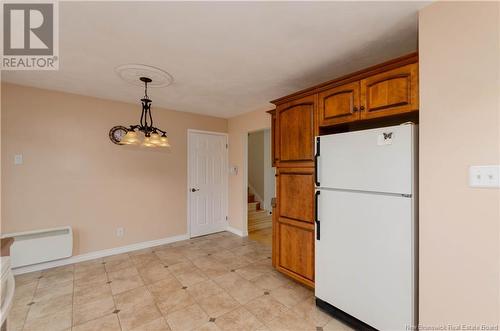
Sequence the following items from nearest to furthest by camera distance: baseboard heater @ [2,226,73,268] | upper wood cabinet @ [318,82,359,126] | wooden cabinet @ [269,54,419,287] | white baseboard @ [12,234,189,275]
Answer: wooden cabinet @ [269,54,419,287] → upper wood cabinet @ [318,82,359,126] → baseboard heater @ [2,226,73,268] → white baseboard @ [12,234,189,275]

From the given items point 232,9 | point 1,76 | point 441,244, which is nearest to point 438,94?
point 441,244

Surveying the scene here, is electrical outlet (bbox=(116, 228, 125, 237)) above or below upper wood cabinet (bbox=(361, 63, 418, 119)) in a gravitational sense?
below

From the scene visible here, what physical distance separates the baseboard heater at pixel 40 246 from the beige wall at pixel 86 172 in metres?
0.10

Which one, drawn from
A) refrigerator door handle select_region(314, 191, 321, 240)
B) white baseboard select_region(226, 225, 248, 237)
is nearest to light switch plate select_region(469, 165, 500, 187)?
refrigerator door handle select_region(314, 191, 321, 240)

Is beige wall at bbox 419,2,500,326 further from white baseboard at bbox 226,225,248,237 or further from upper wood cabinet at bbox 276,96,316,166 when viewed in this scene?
white baseboard at bbox 226,225,248,237

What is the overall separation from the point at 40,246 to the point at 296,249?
327cm

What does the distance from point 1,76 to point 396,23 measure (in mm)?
4089

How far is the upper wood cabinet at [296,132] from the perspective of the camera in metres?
2.27

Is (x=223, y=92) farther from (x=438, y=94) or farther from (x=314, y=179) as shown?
(x=438, y=94)

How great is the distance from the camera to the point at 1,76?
2.54 m

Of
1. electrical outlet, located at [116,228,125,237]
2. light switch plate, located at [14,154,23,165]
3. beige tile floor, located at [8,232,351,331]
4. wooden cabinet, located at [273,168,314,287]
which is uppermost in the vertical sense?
light switch plate, located at [14,154,23,165]

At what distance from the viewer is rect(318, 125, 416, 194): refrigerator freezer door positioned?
153 cm

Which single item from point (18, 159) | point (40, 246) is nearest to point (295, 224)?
point (40, 246)

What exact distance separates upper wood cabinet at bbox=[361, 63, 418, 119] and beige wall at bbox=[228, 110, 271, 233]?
240cm
